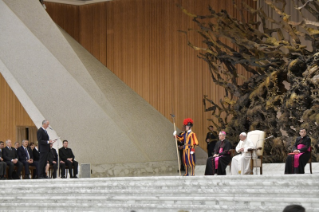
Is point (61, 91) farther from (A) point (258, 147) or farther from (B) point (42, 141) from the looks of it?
(A) point (258, 147)

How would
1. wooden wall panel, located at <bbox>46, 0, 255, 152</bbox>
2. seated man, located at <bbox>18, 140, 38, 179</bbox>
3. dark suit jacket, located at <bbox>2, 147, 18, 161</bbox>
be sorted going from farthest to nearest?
wooden wall panel, located at <bbox>46, 0, 255, 152</bbox> < seated man, located at <bbox>18, 140, 38, 179</bbox> < dark suit jacket, located at <bbox>2, 147, 18, 161</bbox>

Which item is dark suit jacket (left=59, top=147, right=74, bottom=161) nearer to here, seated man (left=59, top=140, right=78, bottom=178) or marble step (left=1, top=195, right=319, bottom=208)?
seated man (left=59, top=140, right=78, bottom=178)

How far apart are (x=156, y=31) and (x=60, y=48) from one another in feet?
18.1

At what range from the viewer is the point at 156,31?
15.2 m

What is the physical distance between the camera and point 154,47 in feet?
49.9

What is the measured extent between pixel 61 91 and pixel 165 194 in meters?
4.10

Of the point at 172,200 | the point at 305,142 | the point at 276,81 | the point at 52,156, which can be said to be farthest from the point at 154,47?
the point at 172,200

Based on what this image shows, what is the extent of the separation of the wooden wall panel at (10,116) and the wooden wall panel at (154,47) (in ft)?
9.23

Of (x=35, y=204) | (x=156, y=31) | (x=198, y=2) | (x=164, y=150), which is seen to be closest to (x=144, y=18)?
(x=156, y=31)

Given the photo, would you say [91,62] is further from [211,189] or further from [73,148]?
[211,189]

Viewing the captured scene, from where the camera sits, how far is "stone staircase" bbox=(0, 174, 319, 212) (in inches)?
226

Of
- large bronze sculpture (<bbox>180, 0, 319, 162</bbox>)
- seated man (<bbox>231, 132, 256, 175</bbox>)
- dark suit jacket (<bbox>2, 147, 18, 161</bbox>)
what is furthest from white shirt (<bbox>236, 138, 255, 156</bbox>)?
dark suit jacket (<bbox>2, 147, 18, 161</bbox>)

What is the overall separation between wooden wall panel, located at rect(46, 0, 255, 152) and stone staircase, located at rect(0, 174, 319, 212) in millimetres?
7598

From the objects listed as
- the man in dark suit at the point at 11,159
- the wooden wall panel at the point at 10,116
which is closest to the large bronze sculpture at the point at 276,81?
the man in dark suit at the point at 11,159
